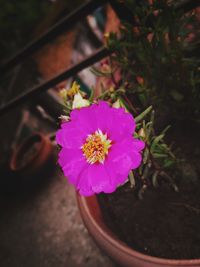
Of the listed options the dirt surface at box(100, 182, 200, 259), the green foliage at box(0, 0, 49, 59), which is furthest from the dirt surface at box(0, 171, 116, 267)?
the green foliage at box(0, 0, 49, 59)

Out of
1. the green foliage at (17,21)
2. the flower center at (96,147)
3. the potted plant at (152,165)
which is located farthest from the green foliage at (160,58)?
the green foliage at (17,21)

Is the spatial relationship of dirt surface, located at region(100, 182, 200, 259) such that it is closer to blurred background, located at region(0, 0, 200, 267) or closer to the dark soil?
the dark soil

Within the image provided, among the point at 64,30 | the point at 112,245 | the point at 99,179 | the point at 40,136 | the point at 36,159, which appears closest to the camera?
the point at 99,179

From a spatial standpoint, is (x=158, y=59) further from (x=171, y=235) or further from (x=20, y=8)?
(x=20, y=8)

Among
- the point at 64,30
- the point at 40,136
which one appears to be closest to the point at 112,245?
the point at 64,30

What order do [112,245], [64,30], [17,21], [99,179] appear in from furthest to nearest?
[17,21], [64,30], [112,245], [99,179]

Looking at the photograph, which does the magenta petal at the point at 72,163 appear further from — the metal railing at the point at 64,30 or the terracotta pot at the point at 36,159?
the terracotta pot at the point at 36,159

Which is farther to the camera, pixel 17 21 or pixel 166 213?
pixel 17 21

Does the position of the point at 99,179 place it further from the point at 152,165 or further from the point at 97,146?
the point at 152,165
